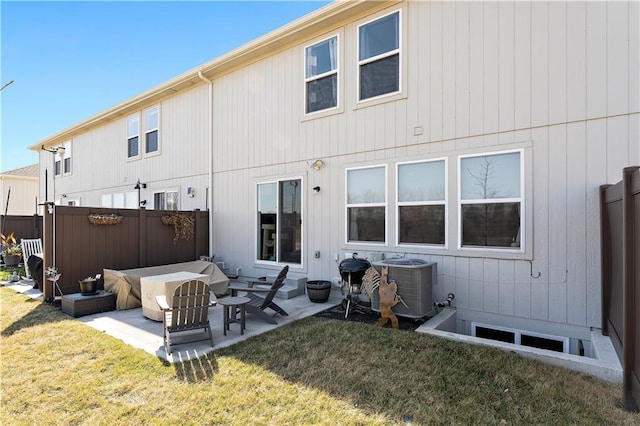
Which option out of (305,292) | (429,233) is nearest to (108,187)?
(305,292)

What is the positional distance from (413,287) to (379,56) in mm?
4163

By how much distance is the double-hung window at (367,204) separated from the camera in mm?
6191

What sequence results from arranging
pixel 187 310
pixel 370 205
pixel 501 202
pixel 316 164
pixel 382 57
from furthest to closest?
pixel 316 164 < pixel 370 205 < pixel 382 57 < pixel 501 202 < pixel 187 310

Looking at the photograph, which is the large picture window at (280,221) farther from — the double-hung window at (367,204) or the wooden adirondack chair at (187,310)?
the wooden adirondack chair at (187,310)

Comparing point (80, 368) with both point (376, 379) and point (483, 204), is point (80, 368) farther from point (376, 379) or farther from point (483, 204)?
point (483, 204)

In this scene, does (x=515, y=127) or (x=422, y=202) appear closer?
(x=515, y=127)

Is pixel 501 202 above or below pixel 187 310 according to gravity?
above

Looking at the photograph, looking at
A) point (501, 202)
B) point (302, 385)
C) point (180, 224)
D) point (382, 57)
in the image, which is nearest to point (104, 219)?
point (180, 224)

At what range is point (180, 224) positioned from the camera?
846 cm

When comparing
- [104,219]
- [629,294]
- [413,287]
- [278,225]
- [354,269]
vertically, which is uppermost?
[104,219]

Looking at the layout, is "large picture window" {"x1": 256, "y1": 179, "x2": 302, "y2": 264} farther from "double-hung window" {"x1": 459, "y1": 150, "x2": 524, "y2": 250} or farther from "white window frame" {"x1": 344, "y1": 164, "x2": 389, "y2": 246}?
"double-hung window" {"x1": 459, "y1": 150, "x2": 524, "y2": 250}

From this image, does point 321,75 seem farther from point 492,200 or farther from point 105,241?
point 105,241

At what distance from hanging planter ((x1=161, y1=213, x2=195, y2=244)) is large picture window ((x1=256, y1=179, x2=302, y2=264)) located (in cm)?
197

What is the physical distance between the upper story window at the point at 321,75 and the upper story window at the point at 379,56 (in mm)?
615
